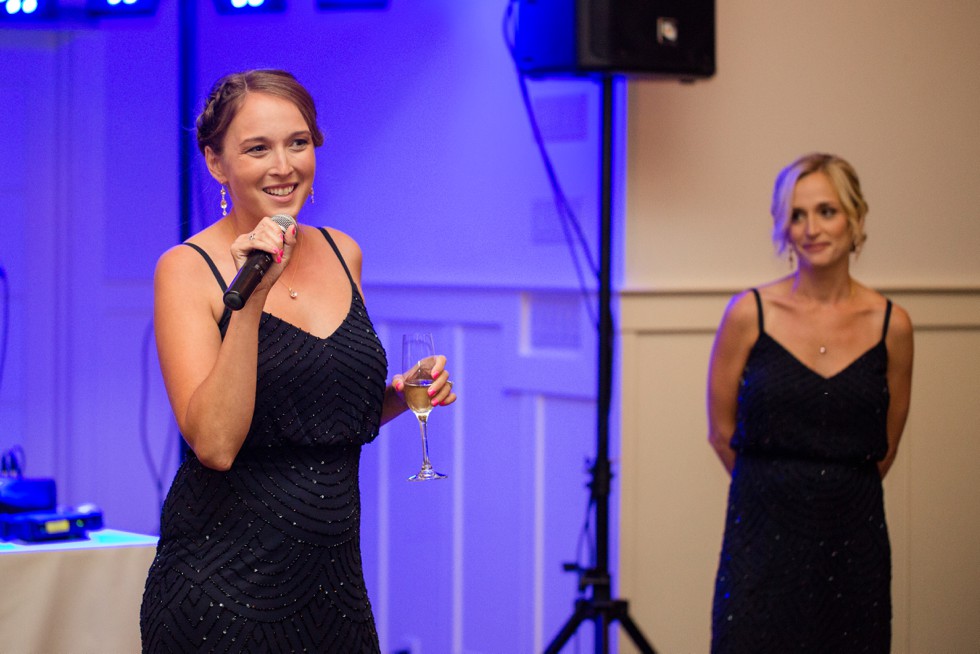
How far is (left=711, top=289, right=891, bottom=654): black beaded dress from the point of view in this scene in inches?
104

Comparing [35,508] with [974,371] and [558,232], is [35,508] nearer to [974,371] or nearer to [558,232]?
[558,232]

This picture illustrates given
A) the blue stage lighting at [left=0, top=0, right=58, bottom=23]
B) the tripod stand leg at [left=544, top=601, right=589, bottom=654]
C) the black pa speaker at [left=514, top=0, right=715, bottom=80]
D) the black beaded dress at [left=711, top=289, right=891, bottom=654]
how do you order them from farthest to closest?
the blue stage lighting at [left=0, top=0, right=58, bottom=23]
the tripod stand leg at [left=544, top=601, right=589, bottom=654]
the black pa speaker at [left=514, top=0, right=715, bottom=80]
the black beaded dress at [left=711, top=289, right=891, bottom=654]

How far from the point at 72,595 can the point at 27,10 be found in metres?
2.28

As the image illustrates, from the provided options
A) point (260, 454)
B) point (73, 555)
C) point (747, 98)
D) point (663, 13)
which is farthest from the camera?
point (747, 98)

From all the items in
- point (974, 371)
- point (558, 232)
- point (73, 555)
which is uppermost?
point (558, 232)

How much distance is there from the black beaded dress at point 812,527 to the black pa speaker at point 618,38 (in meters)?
0.96

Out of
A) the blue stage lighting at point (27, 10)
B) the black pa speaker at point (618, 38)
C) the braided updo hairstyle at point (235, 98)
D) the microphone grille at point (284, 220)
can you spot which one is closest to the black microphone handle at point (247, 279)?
the microphone grille at point (284, 220)

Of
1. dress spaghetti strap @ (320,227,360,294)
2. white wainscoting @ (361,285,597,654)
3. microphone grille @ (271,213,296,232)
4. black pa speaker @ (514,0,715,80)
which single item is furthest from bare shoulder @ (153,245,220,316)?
white wainscoting @ (361,285,597,654)

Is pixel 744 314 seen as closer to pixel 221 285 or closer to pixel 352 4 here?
pixel 221 285

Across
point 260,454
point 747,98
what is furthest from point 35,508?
point 747,98

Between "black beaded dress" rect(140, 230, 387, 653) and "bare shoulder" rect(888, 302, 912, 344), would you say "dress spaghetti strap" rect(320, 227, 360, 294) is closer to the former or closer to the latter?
"black beaded dress" rect(140, 230, 387, 653)

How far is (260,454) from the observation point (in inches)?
69.8

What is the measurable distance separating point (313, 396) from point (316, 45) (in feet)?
9.05

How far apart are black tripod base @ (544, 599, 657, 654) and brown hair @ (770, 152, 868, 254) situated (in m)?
1.15
